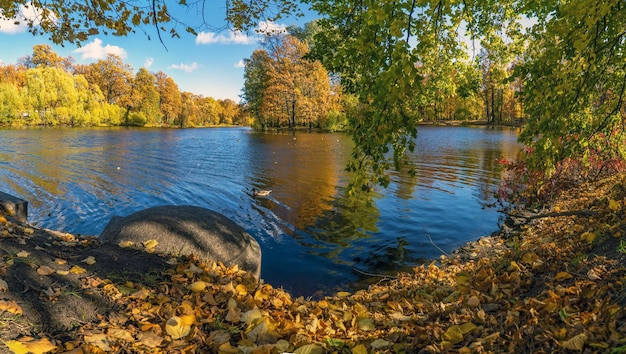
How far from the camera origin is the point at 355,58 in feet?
8.58

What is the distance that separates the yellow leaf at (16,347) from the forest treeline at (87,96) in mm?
68757

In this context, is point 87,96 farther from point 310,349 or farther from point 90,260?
point 310,349

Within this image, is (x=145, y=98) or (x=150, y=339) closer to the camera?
(x=150, y=339)

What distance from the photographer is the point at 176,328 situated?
2.96m

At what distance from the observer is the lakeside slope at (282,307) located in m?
2.55

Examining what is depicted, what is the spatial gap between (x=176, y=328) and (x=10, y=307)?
1.27m

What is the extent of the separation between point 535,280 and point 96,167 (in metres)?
21.4

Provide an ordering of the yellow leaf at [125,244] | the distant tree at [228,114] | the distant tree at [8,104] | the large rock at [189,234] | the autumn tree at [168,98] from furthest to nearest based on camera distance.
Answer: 1. the distant tree at [228,114]
2. the autumn tree at [168,98]
3. the distant tree at [8,104]
4. the large rock at [189,234]
5. the yellow leaf at [125,244]

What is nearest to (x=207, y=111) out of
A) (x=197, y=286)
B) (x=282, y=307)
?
(x=197, y=286)

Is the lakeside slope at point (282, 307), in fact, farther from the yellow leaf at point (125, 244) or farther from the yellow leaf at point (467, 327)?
the yellow leaf at point (125, 244)

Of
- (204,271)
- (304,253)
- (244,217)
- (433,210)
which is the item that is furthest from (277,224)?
(204,271)

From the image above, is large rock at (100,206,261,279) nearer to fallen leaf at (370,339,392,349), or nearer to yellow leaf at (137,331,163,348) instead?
yellow leaf at (137,331,163,348)

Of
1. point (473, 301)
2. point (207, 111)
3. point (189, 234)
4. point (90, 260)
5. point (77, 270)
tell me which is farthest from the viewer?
point (207, 111)

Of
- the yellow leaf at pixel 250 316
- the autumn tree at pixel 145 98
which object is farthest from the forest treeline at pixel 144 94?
the yellow leaf at pixel 250 316
